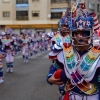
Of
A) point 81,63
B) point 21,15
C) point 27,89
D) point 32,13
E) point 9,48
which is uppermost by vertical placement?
point 32,13

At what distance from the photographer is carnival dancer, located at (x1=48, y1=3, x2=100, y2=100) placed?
3.47 meters

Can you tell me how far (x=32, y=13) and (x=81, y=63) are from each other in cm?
5311

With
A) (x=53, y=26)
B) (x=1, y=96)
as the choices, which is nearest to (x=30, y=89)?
(x=1, y=96)

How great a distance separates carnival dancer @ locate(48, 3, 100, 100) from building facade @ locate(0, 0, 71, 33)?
5141 centimetres

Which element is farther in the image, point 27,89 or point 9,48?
point 9,48

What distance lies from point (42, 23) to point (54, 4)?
3.80m

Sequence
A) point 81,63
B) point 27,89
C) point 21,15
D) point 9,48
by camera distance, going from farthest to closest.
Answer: point 21,15 < point 9,48 < point 27,89 < point 81,63

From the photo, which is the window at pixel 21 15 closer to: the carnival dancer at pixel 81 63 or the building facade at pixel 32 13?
the building facade at pixel 32 13

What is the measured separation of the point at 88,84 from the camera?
3.55m

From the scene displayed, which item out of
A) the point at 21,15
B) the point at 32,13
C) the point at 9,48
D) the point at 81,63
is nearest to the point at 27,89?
the point at 9,48

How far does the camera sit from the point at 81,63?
348 cm

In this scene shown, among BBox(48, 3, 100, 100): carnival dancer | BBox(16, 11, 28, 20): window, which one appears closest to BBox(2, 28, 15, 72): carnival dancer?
BBox(48, 3, 100, 100): carnival dancer

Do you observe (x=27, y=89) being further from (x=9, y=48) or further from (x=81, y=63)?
(x=81, y=63)

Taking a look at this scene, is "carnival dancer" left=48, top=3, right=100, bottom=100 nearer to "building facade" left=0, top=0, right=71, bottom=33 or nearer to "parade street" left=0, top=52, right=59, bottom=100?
"parade street" left=0, top=52, right=59, bottom=100
